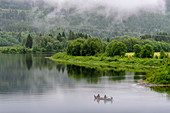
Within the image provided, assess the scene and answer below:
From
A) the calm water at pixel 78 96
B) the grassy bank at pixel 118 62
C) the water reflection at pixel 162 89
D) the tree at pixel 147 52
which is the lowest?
the calm water at pixel 78 96

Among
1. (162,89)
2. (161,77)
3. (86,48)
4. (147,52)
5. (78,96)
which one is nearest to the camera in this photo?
(78,96)

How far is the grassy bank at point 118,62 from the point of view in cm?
10544

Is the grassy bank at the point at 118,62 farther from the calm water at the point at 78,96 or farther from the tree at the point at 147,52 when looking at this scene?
the calm water at the point at 78,96

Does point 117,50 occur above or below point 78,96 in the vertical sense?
above

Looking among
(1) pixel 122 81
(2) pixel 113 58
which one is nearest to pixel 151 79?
(1) pixel 122 81

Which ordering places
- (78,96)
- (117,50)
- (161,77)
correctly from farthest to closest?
(117,50), (161,77), (78,96)

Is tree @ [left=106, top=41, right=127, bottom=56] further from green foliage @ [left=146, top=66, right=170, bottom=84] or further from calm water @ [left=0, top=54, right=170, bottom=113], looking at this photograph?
green foliage @ [left=146, top=66, right=170, bottom=84]

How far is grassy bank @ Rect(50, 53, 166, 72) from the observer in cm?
10544

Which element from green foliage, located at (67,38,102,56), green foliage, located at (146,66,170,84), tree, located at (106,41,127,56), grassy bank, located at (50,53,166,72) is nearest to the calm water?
green foliage, located at (146,66,170,84)

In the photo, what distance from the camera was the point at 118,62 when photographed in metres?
120

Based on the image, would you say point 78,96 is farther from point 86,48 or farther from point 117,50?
point 86,48

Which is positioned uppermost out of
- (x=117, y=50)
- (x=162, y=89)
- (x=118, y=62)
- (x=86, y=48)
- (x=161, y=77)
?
(x=86, y=48)

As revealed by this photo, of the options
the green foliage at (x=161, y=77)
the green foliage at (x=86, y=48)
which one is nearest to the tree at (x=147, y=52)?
the green foliage at (x=86, y=48)

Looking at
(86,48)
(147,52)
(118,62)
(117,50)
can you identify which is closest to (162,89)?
(118,62)
